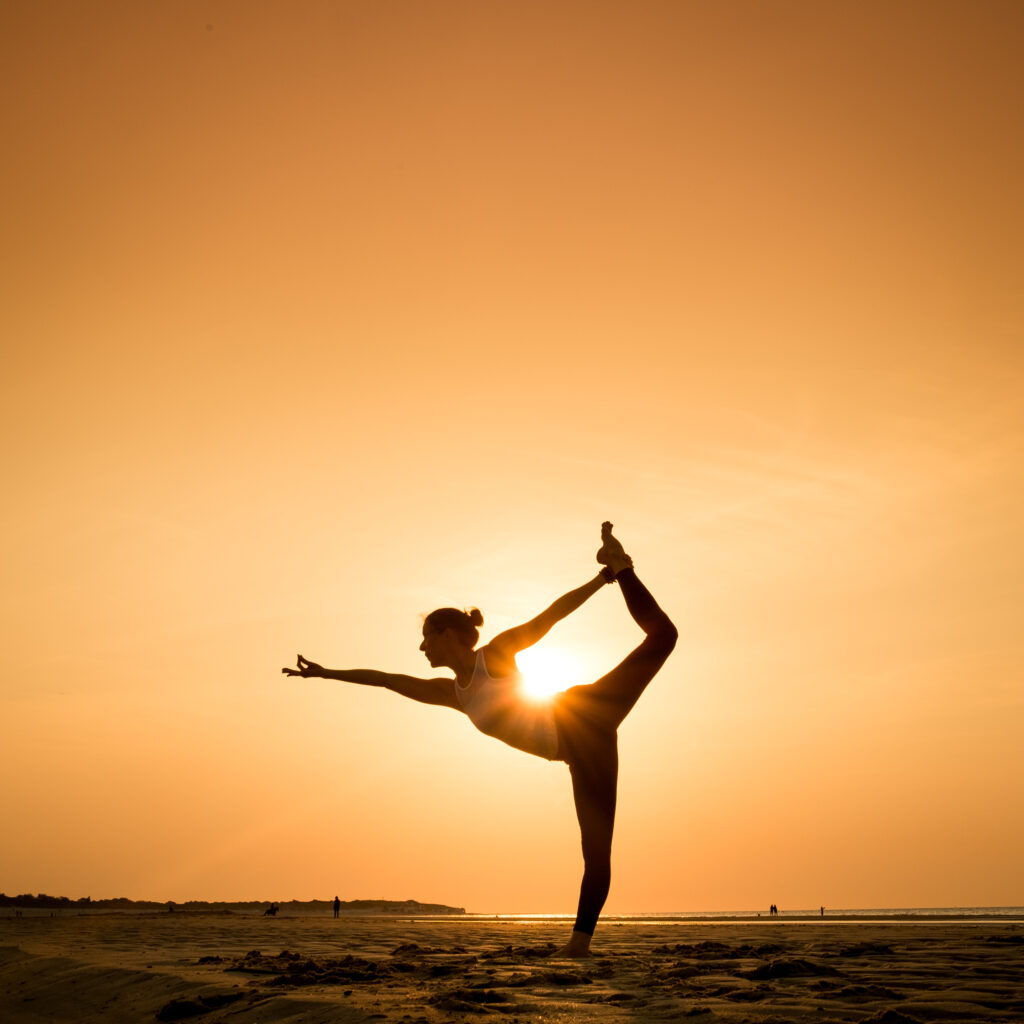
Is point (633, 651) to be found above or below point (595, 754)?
above

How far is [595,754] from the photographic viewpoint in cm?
765

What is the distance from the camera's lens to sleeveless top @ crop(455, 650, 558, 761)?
25.0 ft

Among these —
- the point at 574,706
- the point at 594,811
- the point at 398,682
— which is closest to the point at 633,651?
the point at 574,706

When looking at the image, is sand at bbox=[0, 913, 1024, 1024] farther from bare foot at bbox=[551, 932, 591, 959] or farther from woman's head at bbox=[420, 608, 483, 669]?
woman's head at bbox=[420, 608, 483, 669]

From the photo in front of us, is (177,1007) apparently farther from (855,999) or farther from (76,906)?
(76,906)

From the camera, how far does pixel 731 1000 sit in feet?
16.9

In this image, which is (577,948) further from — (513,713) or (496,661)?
(496,661)

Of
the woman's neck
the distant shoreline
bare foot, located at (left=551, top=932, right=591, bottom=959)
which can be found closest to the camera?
bare foot, located at (left=551, top=932, right=591, bottom=959)

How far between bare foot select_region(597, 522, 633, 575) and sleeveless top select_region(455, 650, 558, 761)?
4.31 feet

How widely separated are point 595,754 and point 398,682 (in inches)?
77.2

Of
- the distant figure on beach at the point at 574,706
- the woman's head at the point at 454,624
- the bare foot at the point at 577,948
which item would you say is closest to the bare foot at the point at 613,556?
the distant figure on beach at the point at 574,706

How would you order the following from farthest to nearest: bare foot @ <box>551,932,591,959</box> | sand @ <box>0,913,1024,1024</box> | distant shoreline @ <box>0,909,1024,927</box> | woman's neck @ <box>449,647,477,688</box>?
distant shoreline @ <box>0,909,1024,927</box> < woman's neck @ <box>449,647,477,688</box> < bare foot @ <box>551,932,591,959</box> < sand @ <box>0,913,1024,1024</box>

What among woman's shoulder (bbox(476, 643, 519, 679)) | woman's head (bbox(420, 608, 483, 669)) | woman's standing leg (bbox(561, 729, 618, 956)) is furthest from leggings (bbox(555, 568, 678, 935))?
woman's head (bbox(420, 608, 483, 669))

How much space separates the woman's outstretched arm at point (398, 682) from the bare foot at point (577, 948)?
201 cm
